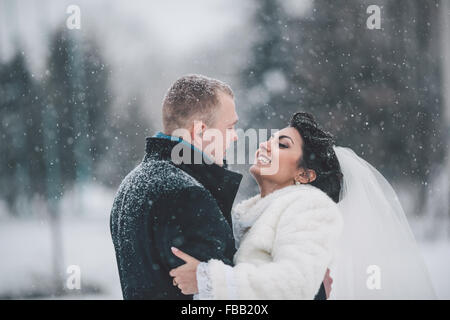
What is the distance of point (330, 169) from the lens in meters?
1.77

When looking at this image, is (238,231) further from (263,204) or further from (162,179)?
(162,179)

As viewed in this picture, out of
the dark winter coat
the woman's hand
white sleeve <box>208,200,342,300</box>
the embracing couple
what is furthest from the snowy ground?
white sleeve <box>208,200,342,300</box>

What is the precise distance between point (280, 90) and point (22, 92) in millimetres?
2279

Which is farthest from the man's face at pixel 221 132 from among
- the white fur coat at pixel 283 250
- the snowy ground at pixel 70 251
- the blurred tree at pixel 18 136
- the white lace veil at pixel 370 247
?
the blurred tree at pixel 18 136

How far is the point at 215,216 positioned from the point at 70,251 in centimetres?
283

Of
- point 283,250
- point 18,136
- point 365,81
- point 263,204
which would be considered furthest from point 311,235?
point 18,136

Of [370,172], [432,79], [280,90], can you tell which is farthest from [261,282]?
[432,79]

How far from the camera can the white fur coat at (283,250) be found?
1269 mm

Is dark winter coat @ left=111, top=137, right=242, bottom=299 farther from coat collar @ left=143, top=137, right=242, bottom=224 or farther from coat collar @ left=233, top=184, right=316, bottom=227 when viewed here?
coat collar @ left=233, top=184, right=316, bottom=227

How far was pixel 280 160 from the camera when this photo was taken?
1.68 meters

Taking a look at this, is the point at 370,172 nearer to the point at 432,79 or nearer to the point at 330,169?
the point at 330,169

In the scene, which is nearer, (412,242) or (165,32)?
(412,242)

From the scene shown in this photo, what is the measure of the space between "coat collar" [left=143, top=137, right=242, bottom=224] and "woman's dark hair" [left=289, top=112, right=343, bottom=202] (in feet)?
1.50
